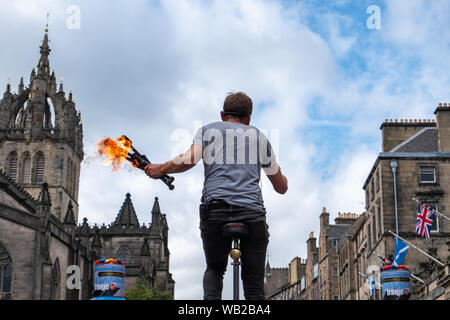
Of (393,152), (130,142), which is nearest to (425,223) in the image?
(393,152)

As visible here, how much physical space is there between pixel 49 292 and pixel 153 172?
4695cm

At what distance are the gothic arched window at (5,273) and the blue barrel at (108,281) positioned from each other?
45281 mm

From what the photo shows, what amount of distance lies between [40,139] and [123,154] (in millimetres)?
88073

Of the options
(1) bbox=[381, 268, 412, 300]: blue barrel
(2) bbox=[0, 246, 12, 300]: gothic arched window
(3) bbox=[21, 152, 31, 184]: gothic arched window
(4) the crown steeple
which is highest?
(4) the crown steeple

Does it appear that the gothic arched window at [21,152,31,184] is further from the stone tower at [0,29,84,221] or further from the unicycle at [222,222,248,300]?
the unicycle at [222,222,248,300]

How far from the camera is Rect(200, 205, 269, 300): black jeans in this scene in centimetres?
656

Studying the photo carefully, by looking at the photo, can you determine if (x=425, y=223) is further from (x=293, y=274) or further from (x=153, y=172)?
(x=293, y=274)

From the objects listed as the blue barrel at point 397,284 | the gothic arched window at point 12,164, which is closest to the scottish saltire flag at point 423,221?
the blue barrel at point 397,284

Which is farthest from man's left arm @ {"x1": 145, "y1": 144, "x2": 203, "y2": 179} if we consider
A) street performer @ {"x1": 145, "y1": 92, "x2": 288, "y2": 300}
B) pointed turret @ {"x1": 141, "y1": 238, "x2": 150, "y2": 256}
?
pointed turret @ {"x1": 141, "y1": 238, "x2": 150, "y2": 256}

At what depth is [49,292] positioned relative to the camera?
51.6m

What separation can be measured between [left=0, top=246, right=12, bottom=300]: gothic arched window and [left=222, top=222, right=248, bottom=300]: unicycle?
1827 inches

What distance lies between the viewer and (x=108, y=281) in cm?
728

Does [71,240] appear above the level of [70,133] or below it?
below

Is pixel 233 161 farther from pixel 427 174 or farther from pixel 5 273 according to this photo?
pixel 427 174
